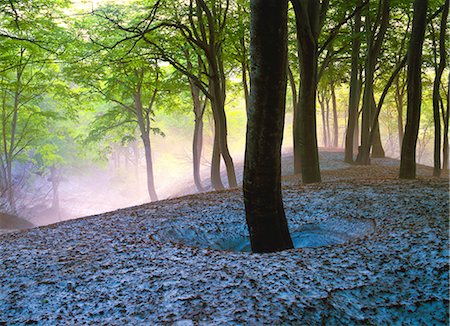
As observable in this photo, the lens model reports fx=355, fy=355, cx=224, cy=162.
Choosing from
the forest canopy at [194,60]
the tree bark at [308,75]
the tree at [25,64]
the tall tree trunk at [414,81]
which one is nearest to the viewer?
the tall tree trunk at [414,81]

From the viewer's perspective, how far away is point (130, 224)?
17.9 feet

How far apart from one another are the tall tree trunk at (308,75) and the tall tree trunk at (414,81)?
1.88 m

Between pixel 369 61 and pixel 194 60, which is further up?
pixel 194 60

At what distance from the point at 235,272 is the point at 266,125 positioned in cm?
163

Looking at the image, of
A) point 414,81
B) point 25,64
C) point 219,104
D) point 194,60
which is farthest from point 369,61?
point 25,64

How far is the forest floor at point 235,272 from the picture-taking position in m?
2.69

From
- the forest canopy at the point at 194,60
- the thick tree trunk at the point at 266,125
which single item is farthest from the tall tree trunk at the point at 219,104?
the thick tree trunk at the point at 266,125

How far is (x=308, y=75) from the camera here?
7.79m

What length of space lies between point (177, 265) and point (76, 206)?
28.0 metres

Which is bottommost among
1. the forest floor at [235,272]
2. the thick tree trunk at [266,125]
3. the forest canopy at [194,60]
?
the forest floor at [235,272]

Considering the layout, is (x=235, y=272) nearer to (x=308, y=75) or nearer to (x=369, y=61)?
(x=308, y=75)

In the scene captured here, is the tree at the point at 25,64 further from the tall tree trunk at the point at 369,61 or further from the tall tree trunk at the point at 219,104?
the tall tree trunk at the point at 369,61

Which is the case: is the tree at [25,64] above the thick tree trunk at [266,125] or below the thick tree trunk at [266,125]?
above

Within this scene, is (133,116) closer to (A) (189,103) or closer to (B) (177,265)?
(A) (189,103)
